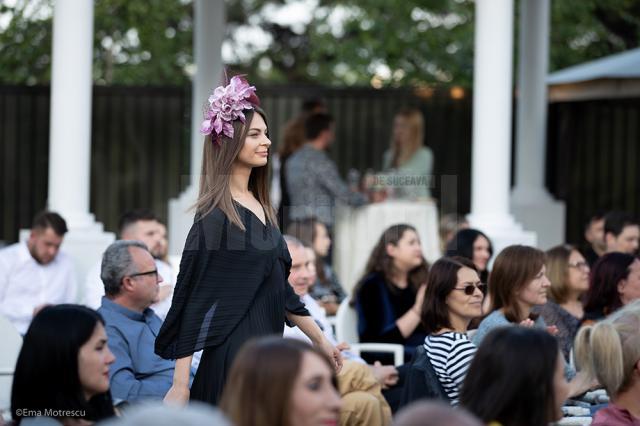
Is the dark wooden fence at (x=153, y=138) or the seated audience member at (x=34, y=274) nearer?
the seated audience member at (x=34, y=274)

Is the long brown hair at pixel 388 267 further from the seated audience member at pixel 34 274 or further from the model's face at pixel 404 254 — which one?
the seated audience member at pixel 34 274

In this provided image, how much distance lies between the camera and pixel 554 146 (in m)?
15.5

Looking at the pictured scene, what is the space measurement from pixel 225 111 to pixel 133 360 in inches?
61.0

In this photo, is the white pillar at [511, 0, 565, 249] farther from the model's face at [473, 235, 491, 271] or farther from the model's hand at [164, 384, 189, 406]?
the model's hand at [164, 384, 189, 406]

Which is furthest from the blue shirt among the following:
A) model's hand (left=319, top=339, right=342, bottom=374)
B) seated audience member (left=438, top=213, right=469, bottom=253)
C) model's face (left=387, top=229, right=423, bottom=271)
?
seated audience member (left=438, top=213, right=469, bottom=253)

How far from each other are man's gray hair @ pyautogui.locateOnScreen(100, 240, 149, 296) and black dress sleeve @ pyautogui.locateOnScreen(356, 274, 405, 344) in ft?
7.43

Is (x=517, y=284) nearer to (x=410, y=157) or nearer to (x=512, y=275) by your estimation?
(x=512, y=275)

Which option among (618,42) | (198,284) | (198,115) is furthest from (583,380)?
(618,42)

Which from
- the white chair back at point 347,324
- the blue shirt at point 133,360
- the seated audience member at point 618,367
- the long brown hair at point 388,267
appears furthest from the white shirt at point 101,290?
the seated audience member at point 618,367

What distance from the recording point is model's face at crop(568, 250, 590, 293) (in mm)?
8281

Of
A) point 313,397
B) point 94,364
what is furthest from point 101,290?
point 313,397

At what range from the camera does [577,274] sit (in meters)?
8.28

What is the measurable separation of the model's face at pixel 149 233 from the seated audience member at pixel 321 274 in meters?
1.25

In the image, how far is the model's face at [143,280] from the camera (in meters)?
6.46
